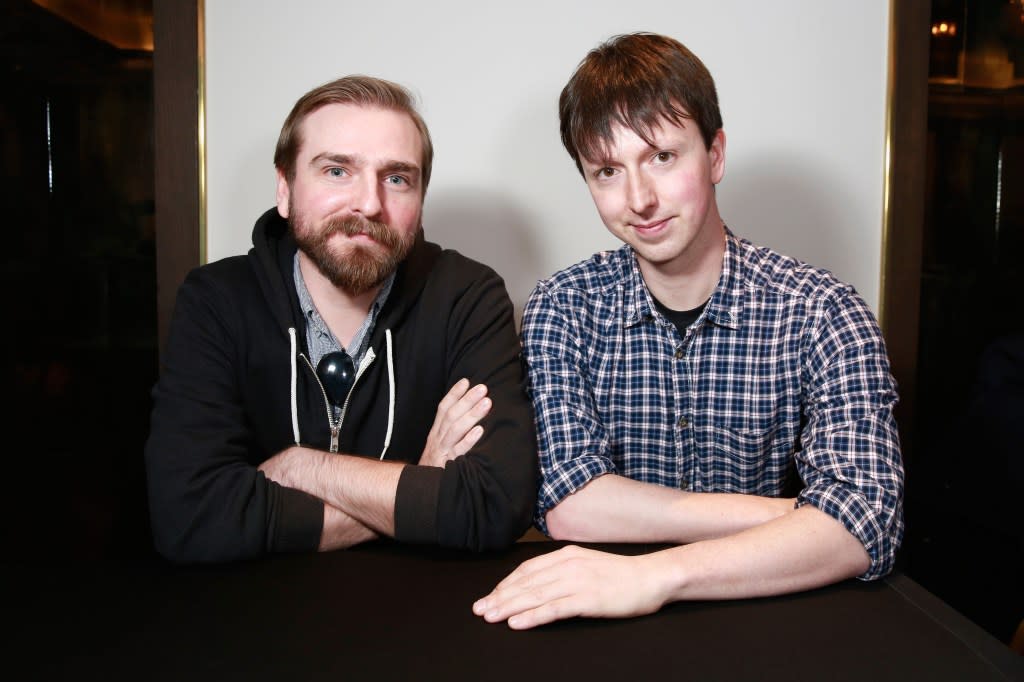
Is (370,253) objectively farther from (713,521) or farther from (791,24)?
(791,24)

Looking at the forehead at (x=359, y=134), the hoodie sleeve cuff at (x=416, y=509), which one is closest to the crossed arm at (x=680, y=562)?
the hoodie sleeve cuff at (x=416, y=509)

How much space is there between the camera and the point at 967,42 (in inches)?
96.0

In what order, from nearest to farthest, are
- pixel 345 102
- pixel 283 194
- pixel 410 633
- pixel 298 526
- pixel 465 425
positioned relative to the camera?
pixel 410 633, pixel 298 526, pixel 465 425, pixel 345 102, pixel 283 194

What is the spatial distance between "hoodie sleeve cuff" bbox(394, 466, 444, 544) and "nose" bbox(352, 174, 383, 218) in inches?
23.5

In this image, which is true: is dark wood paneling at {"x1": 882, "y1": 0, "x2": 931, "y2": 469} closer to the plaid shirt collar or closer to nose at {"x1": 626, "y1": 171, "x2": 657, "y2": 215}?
the plaid shirt collar

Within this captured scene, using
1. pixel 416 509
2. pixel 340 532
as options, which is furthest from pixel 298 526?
pixel 416 509

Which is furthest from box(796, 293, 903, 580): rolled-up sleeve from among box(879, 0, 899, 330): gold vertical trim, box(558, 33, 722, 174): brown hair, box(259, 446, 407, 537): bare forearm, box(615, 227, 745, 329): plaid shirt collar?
box(879, 0, 899, 330): gold vertical trim

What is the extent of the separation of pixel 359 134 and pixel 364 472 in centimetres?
73

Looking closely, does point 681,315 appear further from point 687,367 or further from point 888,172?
point 888,172

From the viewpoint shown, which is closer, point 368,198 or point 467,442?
point 467,442

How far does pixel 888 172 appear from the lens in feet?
7.95

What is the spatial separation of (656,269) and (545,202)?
782 mm

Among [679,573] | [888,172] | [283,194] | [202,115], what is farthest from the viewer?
[888,172]

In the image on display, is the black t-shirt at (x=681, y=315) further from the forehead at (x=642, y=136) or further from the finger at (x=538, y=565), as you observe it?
the finger at (x=538, y=565)
